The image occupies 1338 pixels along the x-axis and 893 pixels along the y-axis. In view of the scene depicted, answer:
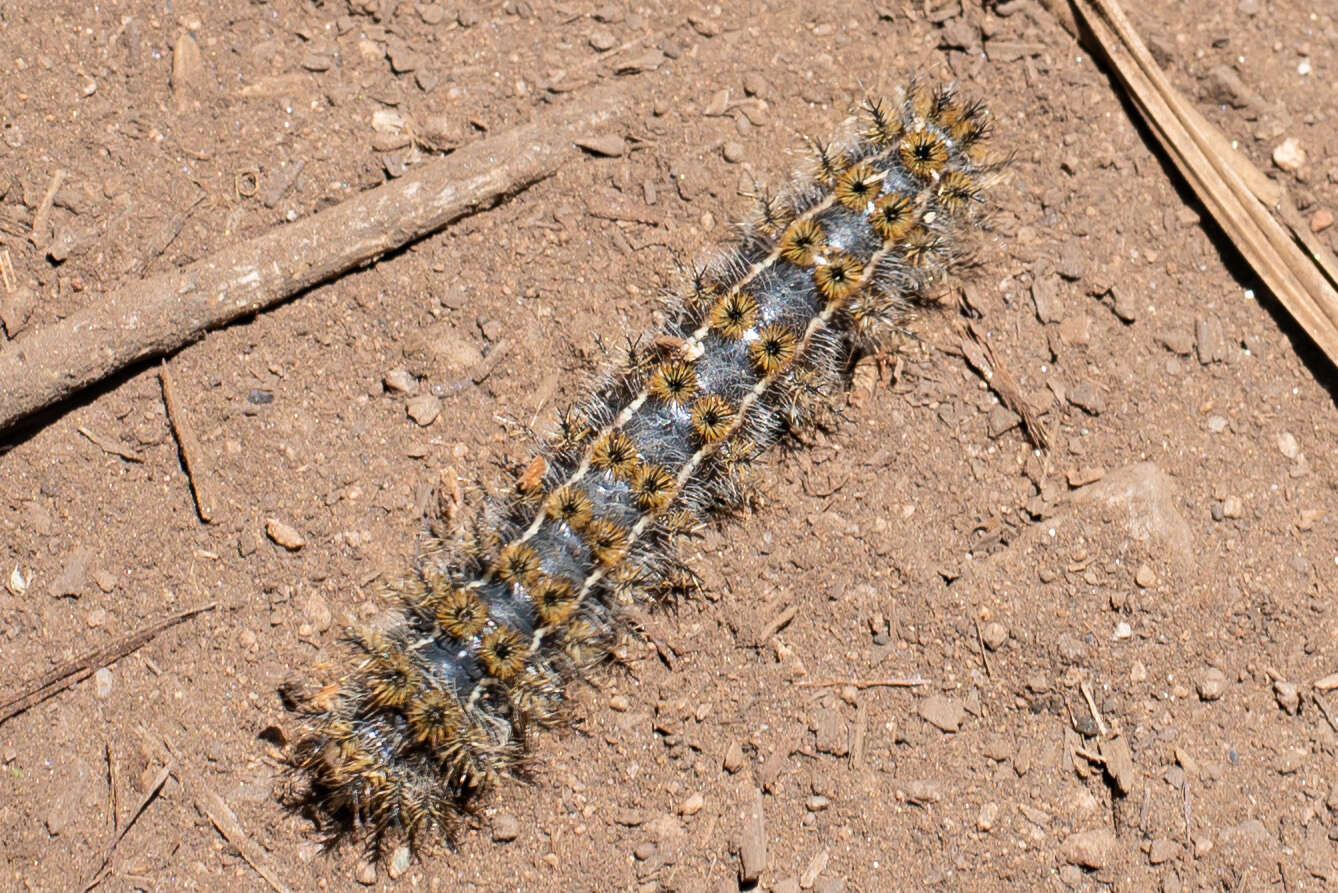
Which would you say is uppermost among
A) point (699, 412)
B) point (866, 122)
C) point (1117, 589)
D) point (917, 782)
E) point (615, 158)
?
point (866, 122)

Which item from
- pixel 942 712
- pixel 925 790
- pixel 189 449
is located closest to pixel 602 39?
pixel 189 449

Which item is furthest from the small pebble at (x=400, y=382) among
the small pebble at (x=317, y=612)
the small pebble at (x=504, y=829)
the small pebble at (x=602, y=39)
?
the small pebble at (x=504, y=829)

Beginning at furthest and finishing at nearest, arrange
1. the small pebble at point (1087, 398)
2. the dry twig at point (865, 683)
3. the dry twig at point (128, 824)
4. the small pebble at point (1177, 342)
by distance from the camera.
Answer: the small pebble at point (1177, 342)
the small pebble at point (1087, 398)
the dry twig at point (865, 683)
the dry twig at point (128, 824)

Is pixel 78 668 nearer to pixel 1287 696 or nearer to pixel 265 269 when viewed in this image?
pixel 265 269

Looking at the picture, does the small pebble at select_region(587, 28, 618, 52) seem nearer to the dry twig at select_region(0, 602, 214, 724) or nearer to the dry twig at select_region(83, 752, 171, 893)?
the dry twig at select_region(0, 602, 214, 724)

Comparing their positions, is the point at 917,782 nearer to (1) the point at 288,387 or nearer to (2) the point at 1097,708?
(2) the point at 1097,708

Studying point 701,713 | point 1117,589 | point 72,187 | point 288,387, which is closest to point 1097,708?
point 1117,589

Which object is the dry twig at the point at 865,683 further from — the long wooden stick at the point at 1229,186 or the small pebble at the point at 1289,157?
the small pebble at the point at 1289,157
